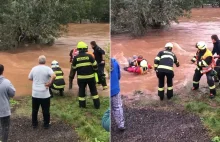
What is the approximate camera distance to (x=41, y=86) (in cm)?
305

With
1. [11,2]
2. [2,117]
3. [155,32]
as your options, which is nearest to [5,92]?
[2,117]

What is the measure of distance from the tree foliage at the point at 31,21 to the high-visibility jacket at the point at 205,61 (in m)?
3.52

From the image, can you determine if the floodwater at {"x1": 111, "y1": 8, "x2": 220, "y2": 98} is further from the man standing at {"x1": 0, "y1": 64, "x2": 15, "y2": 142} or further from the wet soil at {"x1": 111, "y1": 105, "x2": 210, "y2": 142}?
the man standing at {"x1": 0, "y1": 64, "x2": 15, "y2": 142}

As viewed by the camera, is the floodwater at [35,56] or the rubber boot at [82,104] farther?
the floodwater at [35,56]

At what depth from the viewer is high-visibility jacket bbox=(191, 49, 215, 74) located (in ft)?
13.6

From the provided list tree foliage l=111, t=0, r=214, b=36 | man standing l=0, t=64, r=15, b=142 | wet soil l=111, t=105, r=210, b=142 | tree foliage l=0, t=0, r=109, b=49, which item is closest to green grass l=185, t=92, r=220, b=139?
wet soil l=111, t=105, r=210, b=142

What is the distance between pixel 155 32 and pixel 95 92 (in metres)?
6.24

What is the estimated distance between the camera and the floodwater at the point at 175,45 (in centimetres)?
496

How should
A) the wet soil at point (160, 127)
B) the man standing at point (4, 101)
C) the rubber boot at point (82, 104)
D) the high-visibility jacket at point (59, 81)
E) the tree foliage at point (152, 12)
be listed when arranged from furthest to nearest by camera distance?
the tree foliage at point (152, 12) < the high-visibility jacket at point (59, 81) < the rubber boot at point (82, 104) < the wet soil at point (160, 127) < the man standing at point (4, 101)

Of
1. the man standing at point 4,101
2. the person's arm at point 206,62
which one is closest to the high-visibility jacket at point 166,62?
the person's arm at point 206,62

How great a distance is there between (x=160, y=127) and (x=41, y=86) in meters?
1.16

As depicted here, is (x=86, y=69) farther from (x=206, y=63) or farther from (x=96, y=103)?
(x=206, y=63)

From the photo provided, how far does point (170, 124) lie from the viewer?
11.2 ft

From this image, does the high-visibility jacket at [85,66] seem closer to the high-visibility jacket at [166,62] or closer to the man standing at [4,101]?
the man standing at [4,101]
